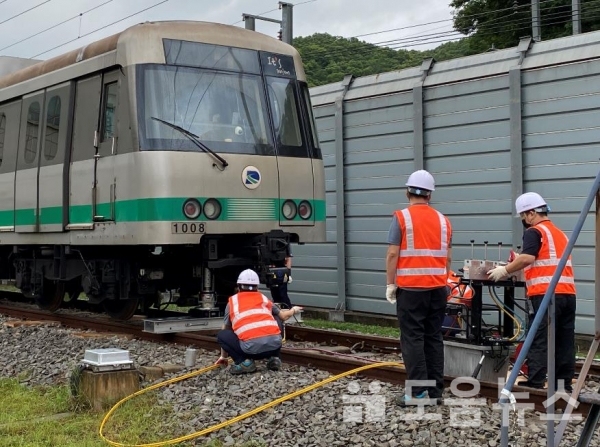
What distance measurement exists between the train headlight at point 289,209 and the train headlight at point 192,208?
118 centimetres

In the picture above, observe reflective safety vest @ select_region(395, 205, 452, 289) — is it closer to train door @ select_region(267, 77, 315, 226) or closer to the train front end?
the train front end

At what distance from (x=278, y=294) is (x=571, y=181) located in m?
4.23

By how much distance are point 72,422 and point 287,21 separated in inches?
530

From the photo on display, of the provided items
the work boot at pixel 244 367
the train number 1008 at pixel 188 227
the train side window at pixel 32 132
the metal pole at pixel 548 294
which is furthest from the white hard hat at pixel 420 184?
the train side window at pixel 32 132

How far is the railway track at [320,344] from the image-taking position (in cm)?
694

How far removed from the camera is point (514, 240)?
38.5ft

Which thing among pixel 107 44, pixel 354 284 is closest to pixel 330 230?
pixel 354 284

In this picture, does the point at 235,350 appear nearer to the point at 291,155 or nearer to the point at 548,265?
the point at 548,265

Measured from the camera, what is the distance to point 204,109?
32.1 feet

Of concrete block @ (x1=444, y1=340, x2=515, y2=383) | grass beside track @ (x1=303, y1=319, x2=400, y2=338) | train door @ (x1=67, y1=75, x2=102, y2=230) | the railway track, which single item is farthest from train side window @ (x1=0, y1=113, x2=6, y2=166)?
concrete block @ (x1=444, y1=340, x2=515, y2=383)

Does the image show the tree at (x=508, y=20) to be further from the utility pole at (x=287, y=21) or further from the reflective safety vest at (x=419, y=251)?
the reflective safety vest at (x=419, y=251)

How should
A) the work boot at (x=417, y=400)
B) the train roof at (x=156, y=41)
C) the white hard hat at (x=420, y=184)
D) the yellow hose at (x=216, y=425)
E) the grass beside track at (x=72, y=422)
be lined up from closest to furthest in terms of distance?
the yellow hose at (x=216, y=425), the grass beside track at (x=72, y=422), the work boot at (x=417, y=400), the white hard hat at (x=420, y=184), the train roof at (x=156, y=41)

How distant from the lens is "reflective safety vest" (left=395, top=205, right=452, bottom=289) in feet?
21.5

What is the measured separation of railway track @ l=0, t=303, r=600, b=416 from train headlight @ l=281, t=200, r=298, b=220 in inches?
58.8
